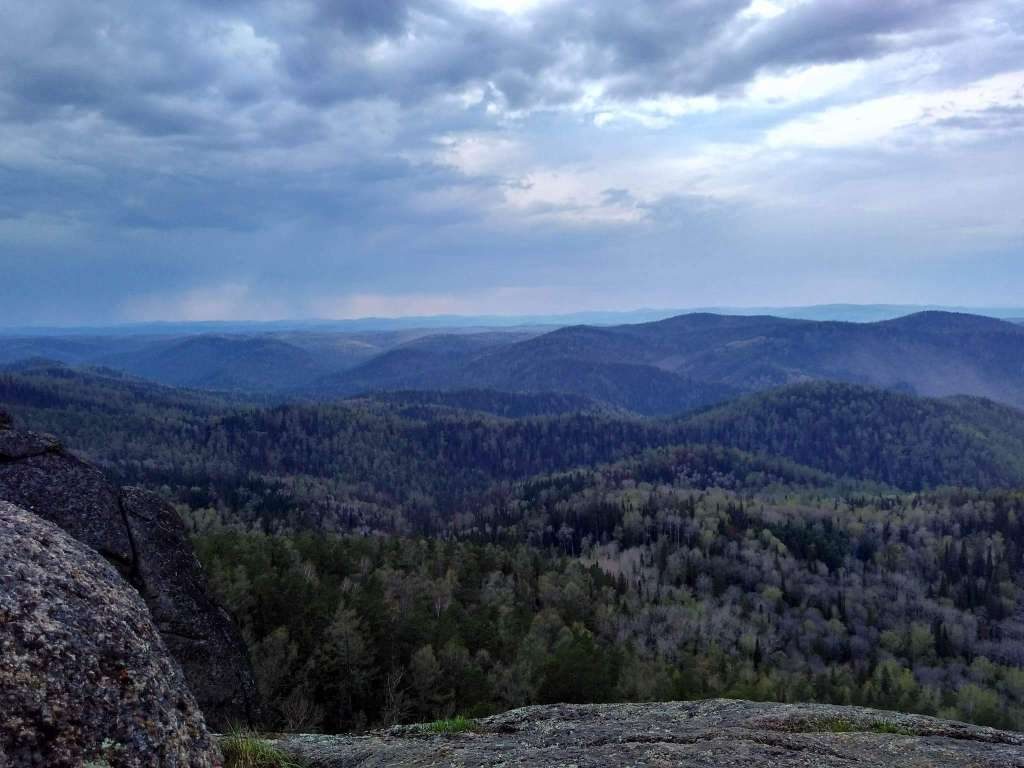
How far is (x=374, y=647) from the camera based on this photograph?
2977 inches

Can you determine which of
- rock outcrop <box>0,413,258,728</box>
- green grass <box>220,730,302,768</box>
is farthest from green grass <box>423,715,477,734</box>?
rock outcrop <box>0,413,258,728</box>

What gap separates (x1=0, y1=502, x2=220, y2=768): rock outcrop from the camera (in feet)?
30.1

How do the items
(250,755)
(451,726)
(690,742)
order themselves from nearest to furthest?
(250,755) < (690,742) < (451,726)

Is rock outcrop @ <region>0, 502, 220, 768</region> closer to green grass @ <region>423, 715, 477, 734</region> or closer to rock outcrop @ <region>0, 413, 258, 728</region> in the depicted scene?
green grass @ <region>423, 715, 477, 734</region>

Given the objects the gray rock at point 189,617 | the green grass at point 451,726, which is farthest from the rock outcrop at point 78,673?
the gray rock at point 189,617

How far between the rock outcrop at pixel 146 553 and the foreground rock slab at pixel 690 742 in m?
14.8

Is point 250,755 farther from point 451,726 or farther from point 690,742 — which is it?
point 690,742

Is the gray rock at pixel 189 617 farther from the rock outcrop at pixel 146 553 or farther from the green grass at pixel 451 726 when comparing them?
the green grass at pixel 451 726

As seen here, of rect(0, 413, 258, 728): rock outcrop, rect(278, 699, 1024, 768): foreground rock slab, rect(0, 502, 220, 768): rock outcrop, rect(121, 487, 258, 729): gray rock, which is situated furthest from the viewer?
rect(121, 487, 258, 729): gray rock

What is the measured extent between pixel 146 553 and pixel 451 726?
20.2m

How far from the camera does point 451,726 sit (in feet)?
59.9

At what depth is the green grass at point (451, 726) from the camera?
1812 cm

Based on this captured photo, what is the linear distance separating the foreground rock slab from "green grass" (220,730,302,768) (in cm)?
94

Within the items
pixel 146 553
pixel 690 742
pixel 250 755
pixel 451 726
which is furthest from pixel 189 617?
pixel 690 742
